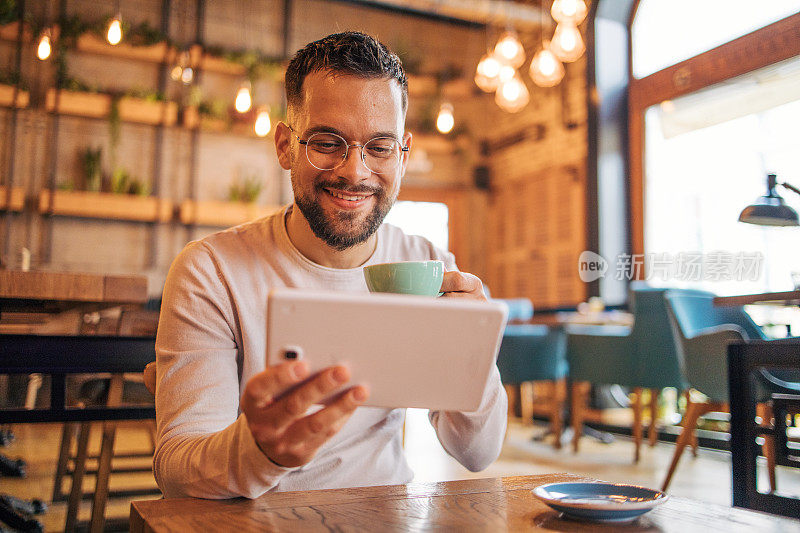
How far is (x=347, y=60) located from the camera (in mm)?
1143

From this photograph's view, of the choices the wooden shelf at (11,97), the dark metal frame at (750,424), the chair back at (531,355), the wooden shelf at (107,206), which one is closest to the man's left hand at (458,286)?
the dark metal frame at (750,424)

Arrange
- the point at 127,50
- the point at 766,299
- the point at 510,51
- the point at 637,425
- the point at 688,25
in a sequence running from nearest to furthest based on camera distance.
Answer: the point at 766,299
the point at 637,425
the point at 510,51
the point at 688,25
the point at 127,50

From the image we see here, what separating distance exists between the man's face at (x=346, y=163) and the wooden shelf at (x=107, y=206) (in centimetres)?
539

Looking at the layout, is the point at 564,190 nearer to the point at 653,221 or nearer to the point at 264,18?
the point at 653,221

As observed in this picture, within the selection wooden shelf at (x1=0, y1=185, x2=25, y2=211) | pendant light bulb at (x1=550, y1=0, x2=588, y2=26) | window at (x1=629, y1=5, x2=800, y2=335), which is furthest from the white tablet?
wooden shelf at (x1=0, y1=185, x2=25, y2=211)

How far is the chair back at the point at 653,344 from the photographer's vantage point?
3870 mm

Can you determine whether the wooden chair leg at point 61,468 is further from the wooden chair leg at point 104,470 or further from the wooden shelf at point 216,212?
the wooden shelf at point 216,212

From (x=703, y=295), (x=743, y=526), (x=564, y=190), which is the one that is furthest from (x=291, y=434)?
(x=564, y=190)

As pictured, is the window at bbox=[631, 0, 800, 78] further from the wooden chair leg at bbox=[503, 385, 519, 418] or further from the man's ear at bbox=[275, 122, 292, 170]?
the man's ear at bbox=[275, 122, 292, 170]

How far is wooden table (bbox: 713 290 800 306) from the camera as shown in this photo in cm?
175

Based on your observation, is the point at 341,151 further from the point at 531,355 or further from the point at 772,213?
the point at 531,355

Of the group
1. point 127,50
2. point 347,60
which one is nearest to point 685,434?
point 347,60

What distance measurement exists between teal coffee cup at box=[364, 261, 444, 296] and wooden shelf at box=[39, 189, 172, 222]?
5.82 metres

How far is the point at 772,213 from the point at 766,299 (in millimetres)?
561
